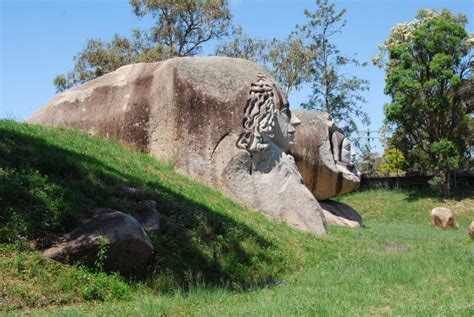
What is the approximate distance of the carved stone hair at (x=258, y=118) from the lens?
16.6 meters

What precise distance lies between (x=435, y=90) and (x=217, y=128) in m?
23.3

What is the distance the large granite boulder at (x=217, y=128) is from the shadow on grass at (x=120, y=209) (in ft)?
12.0

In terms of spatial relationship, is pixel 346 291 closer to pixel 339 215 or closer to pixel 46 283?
pixel 46 283

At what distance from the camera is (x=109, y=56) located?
40.4 meters

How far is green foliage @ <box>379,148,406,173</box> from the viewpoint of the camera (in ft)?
147

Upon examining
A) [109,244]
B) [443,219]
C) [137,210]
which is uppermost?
[137,210]

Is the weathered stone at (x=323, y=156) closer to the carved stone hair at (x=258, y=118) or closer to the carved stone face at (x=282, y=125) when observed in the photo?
the carved stone face at (x=282, y=125)

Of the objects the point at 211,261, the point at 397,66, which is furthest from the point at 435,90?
the point at 211,261

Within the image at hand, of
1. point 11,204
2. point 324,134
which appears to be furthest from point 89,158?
point 324,134

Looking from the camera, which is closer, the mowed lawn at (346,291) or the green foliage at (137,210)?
the mowed lawn at (346,291)

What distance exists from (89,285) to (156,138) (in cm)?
915

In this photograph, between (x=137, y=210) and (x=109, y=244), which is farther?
(x=137, y=210)

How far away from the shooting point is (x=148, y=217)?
409 inches

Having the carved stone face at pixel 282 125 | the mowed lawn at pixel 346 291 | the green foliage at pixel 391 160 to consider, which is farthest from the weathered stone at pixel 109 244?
the green foliage at pixel 391 160
